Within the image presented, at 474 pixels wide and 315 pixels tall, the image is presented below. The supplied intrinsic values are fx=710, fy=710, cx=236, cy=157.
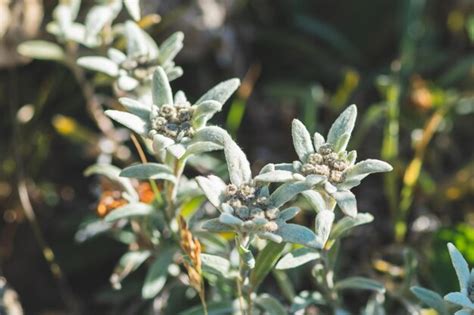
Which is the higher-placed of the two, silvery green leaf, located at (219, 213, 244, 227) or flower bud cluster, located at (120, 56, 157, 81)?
flower bud cluster, located at (120, 56, 157, 81)

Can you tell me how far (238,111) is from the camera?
→ 3430 millimetres

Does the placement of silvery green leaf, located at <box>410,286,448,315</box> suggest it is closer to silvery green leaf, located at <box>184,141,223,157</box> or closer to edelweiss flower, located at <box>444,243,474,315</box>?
edelweiss flower, located at <box>444,243,474,315</box>

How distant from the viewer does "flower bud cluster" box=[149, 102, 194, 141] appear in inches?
86.7

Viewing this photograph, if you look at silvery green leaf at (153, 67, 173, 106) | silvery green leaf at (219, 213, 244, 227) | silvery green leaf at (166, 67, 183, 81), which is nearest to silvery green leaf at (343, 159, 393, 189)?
silvery green leaf at (219, 213, 244, 227)

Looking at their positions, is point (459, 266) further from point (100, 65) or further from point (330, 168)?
point (100, 65)

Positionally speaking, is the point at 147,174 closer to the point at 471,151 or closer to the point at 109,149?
the point at 109,149

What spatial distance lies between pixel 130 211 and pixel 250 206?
54 centimetres

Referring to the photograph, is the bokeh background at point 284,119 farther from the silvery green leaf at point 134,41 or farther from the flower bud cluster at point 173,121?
the flower bud cluster at point 173,121

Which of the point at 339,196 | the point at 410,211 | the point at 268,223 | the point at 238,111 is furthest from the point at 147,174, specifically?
the point at 410,211

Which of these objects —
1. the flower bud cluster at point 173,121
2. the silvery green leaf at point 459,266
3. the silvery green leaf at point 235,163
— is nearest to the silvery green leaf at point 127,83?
the flower bud cluster at point 173,121

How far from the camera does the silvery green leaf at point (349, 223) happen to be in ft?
7.51

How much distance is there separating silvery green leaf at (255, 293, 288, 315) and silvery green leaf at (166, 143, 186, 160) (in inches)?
24.1

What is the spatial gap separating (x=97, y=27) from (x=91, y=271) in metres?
1.19

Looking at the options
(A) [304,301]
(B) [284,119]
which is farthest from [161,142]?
(B) [284,119]
